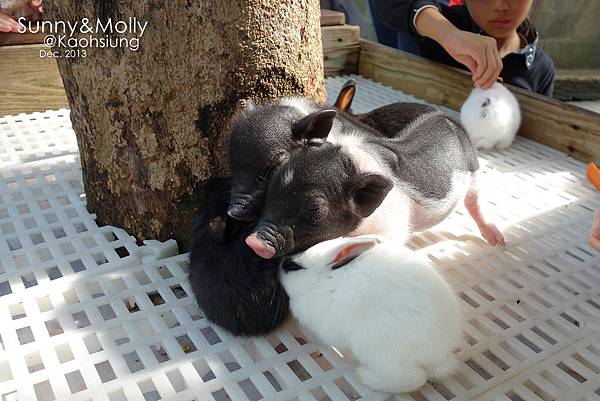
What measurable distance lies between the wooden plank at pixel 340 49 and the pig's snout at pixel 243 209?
6.48 feet

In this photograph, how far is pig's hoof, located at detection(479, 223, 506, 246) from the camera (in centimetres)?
167

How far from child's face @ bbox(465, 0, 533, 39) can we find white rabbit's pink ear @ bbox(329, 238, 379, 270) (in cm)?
194

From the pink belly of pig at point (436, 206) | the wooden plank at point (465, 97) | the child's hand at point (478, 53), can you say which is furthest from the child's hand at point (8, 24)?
the pink belly of pig at point (436, 206)

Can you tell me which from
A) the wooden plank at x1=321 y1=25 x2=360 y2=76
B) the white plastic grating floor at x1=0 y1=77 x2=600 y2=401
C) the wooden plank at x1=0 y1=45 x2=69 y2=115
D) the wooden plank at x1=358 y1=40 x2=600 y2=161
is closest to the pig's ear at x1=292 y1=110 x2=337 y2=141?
the white plastic grating floor at x1=0 y1=77 x2=600 y2=401

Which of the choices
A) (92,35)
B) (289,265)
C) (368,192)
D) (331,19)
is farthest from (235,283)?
(331,19)

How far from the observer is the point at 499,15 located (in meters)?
2.76

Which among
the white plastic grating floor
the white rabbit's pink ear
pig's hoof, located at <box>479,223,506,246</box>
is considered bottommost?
the white plastic grating floor

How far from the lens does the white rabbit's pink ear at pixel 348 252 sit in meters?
1.19

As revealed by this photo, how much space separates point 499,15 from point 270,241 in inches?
81.6

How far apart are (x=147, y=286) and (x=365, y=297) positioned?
596 millimetres

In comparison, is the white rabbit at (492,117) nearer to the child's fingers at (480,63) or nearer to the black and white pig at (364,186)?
the child's fingers at (480,63)

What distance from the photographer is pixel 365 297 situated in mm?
1129

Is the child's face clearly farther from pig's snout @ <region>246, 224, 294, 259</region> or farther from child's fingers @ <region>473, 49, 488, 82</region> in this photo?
pig's snout @ <region>246, 224, 294, 259</region>

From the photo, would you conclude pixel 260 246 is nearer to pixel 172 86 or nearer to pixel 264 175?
pixel 264 175
